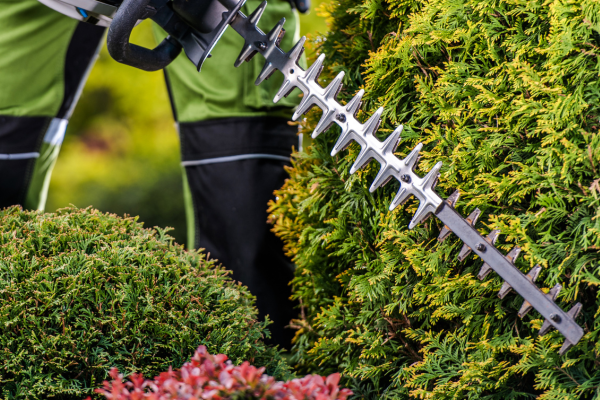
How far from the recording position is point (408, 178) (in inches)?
60.0

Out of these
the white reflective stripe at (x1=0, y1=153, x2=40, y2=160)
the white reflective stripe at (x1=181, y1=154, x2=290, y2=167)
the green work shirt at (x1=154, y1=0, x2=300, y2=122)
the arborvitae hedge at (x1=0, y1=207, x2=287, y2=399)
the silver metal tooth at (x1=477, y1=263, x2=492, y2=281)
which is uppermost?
the silver metal tooth at (x1=477, y1=263, x2=492, y2=281)

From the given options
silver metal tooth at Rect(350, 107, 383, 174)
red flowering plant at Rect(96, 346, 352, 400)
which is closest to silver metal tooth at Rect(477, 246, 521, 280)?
silver metal tooth at Rect(350, 107, 383, 174)

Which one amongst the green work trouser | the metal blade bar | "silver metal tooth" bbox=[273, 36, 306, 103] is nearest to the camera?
the metal blade bar

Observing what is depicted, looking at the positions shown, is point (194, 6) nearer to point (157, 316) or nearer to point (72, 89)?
point (157, 316)

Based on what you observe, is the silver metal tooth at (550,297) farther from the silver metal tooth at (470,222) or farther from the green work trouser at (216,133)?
the green work trouser at (216,133)

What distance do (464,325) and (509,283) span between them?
31 cm

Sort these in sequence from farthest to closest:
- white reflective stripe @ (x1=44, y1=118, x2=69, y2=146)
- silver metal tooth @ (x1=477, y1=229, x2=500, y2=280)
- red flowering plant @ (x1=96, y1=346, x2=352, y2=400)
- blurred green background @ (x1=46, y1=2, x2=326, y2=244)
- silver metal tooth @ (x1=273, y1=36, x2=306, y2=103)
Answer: blurred green background @ (x1=46, y1=2, x2=326, y2=244)
white reflective stripe @ (x1=44, y1=118, x2=69, y2=146)
silver metal tooth @ (x1=273, y1=36, x2=306, y2=103)
silver metal tooth @ (x1=477, y1=229, x2=500, y2=280)
red flowering plant @ (x1=96, y1=346, x2=352, y2=400)

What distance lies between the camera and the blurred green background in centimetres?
520

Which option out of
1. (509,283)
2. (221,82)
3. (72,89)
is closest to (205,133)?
(221,82)

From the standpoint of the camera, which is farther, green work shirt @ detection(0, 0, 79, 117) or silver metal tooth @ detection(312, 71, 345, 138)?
green work shirt @ detection(0, 0, 79, 117)

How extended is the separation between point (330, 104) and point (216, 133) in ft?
3.43

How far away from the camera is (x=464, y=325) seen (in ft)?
5.36

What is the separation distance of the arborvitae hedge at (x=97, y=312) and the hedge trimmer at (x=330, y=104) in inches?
23.7

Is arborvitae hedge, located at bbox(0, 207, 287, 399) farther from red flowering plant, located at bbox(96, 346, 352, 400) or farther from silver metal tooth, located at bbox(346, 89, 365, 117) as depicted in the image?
silver metal tooth, located at bbox(346, 89, 365, 117)
